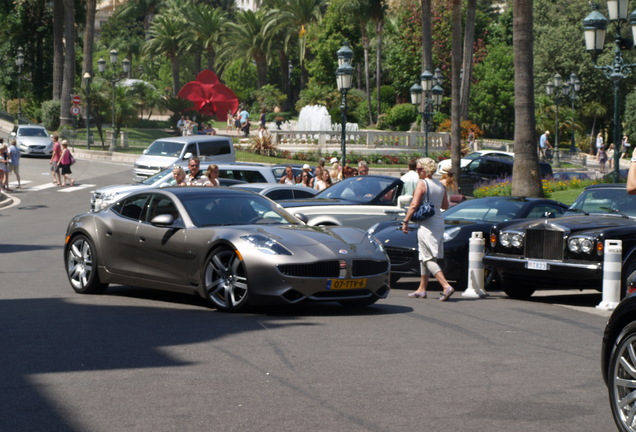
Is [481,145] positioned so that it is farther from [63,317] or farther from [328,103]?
[63,317]

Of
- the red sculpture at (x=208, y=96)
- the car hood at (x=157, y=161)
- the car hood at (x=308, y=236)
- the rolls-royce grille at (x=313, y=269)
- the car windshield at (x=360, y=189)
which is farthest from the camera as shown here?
the red sculpture at (x=208, y=96)

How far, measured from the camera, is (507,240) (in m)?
13.7

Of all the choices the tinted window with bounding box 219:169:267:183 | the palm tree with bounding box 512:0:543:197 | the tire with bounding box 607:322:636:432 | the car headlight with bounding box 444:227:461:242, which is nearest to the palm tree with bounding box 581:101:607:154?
the palm tree with bounding box 512:0:543:197

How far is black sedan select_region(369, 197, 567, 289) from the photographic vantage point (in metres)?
14.9

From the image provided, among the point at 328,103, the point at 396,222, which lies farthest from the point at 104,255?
the point at 328,103

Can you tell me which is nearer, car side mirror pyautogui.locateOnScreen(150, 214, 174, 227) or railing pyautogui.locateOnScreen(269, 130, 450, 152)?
car side mirror pyautogui.locateOnScreen(150, 214, 174, 227)

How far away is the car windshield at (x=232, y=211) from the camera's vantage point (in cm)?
1177

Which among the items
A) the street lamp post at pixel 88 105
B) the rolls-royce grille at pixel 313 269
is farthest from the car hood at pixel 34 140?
the rolls-royce grille at pixel 313 269

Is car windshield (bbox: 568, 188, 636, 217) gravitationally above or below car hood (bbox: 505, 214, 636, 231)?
above

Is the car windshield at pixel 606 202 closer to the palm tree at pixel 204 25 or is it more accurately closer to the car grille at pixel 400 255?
the car grille at pixel 400 255

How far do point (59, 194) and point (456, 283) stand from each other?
73.8ft

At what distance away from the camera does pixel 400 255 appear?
15008mm

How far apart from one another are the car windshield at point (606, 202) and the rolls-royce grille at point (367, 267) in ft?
14.7

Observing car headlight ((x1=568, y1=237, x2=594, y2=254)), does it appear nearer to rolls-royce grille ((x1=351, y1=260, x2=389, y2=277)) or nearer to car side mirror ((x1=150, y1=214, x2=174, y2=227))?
rolls-royce grille ((x1=351, y1=260, x2=389, y2=277))
